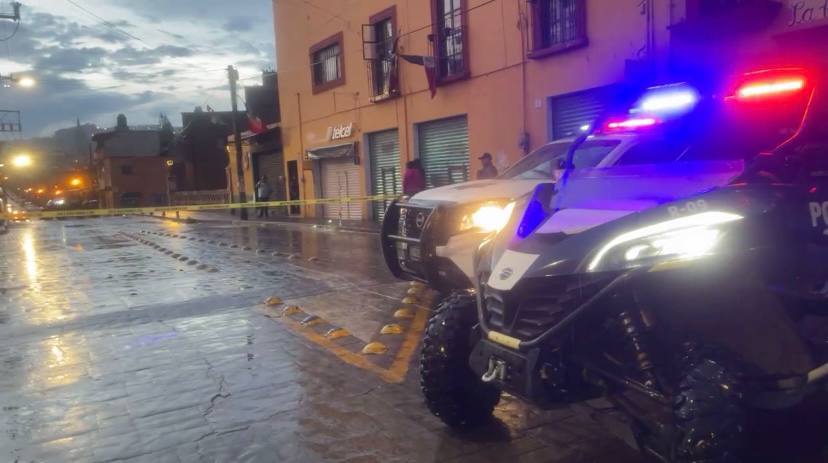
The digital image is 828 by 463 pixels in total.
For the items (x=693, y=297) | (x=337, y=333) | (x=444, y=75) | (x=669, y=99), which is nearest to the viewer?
(x=693, y=297)

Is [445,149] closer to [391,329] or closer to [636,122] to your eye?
[391,329]

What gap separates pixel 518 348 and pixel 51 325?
6.86m

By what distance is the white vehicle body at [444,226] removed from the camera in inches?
257

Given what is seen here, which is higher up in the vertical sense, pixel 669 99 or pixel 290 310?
pixel 669 99

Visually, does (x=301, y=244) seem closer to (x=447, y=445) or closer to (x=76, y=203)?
(x=447, y=445)

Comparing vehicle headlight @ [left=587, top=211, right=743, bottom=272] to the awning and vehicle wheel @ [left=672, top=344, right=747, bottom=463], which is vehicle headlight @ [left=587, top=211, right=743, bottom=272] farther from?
the awning

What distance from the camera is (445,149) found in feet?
67.2

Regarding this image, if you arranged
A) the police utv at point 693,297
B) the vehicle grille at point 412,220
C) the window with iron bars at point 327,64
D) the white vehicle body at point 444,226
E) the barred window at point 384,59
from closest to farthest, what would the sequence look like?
1. the police utv at point 693,297
2. the white vehicle body at point 444,226
3. the vehicle grille at point 412,220
4. the barred window at point 384,59
5. the window with iron bars at point 327,64

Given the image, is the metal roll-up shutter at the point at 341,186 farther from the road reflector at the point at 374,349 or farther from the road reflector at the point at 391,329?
the road reflector at the point at 374,349

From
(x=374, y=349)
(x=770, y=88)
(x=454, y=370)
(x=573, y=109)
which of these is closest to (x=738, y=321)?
(x=770, y=88)

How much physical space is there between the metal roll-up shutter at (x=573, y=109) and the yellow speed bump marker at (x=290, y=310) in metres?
8.39

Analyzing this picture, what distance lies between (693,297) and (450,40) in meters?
17.4

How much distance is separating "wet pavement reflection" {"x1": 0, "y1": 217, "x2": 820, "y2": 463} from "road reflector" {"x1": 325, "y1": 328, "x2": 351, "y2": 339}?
0.15 metres

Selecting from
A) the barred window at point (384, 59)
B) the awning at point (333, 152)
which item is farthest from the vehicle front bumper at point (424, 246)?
the awning at point (333, 152)
